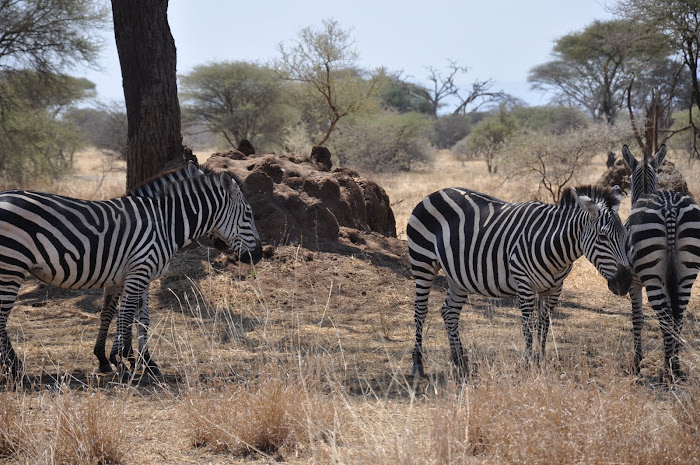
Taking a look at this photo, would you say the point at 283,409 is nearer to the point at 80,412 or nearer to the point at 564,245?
the point at 80,412

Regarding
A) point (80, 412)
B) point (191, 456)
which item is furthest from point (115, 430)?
point (191, 456)

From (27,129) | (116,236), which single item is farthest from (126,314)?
(27,129)

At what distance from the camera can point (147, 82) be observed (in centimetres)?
912

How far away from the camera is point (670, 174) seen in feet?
50.0

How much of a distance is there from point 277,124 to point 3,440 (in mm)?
27560

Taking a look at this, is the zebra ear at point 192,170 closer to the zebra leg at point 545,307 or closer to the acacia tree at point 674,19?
the zebra leg at point 545,307

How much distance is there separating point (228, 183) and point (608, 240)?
10.5 feet

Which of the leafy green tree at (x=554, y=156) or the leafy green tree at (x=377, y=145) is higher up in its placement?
the leafy green tree at (x=377, y=145)

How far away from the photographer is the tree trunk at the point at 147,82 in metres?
9.10

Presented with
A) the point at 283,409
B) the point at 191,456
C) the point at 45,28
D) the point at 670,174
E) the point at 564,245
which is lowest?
the point at 191,456

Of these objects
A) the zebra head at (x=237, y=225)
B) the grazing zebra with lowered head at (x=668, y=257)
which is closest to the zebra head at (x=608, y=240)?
the grazing zebra with lowered head at (x=668, y=257)

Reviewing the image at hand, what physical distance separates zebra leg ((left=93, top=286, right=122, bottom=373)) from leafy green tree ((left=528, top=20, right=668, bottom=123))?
22446 millimetres

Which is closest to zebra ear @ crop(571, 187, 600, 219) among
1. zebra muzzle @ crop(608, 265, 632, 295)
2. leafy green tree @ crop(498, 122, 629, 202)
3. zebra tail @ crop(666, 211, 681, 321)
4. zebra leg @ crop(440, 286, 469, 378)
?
zebra muzzle @ crop(608, 265, 632, 295)

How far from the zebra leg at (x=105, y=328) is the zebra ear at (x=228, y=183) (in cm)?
126
